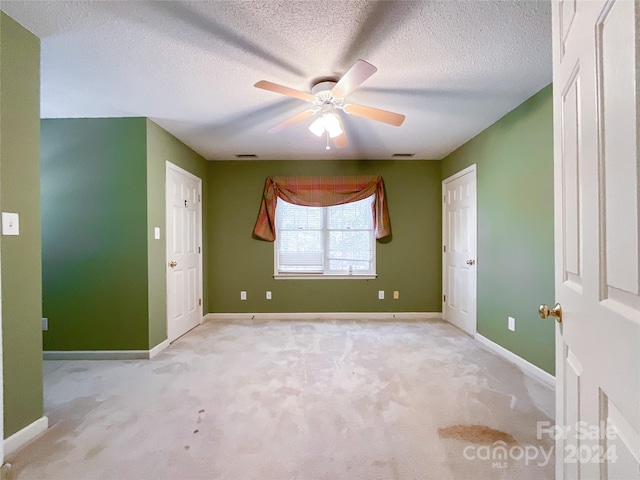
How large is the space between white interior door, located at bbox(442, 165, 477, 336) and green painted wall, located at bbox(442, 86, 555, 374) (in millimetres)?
155

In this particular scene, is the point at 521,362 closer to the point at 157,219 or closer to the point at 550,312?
the point at 550,312

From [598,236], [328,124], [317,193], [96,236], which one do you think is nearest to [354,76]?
[328,124]

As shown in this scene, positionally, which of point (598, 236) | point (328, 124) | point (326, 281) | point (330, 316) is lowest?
point (330, 316)

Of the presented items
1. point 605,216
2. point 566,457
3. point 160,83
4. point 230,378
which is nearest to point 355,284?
point 230,378

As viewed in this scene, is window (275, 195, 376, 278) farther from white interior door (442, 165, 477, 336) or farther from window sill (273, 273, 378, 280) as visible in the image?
white interior door (442, 165, 477, 336)

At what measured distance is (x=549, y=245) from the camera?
2426 mm

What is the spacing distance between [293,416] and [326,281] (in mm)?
2666

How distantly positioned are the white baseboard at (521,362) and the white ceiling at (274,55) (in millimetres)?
2257

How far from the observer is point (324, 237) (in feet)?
15.1

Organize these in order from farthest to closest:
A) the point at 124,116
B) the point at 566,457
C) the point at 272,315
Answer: the point at 272,315 → the point at 124,116 → the point at 566,457

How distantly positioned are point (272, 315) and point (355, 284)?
4.26 ft

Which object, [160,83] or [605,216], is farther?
[160,83]

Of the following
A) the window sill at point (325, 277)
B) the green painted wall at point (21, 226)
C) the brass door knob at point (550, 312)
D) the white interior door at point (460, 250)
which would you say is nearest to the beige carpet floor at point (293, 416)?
the green painted wall at point (21, 226)

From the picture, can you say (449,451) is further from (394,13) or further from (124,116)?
(124,116)
